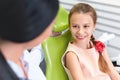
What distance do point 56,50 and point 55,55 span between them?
3 centimetres

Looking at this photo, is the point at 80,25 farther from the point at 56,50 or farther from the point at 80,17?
the point at 56,50

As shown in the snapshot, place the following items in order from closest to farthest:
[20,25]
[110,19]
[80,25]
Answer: [20,25] < [80,25] < [110,19]

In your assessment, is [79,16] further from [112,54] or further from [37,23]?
[37,23]

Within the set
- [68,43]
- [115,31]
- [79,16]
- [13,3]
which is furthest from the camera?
[115,31]

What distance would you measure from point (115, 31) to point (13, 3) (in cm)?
152

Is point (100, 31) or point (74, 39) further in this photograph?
point (100, 31)

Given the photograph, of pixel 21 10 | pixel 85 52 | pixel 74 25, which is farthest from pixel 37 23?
pixel 85 52

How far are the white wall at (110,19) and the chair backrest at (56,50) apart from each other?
1.73ft

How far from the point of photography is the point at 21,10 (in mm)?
637

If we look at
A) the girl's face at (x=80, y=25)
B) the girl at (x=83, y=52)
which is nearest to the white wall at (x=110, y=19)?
the girl at (x=83, y=52)

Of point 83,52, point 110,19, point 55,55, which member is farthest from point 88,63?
point 110,19

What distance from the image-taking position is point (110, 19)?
205cm

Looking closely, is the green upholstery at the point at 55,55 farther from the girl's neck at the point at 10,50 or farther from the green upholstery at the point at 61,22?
the girl's neck at the point at 10,50

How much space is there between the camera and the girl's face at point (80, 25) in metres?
1.53
